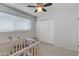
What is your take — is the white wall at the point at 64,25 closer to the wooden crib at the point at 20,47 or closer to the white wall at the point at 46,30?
the white wall at the point at 46,30

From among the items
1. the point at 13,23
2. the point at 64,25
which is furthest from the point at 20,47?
the point at 64,25

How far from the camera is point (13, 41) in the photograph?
1.04 meters

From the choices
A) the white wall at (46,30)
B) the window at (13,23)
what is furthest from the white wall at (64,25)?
the window at (13,23)

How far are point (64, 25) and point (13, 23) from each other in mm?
587

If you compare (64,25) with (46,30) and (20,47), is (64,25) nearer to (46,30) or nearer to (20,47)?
(46,30)

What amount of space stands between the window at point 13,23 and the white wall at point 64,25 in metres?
0.17

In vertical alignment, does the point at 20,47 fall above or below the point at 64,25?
below

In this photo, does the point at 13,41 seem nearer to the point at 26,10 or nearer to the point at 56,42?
the point at 26,10

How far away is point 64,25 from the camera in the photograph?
3.64 feet

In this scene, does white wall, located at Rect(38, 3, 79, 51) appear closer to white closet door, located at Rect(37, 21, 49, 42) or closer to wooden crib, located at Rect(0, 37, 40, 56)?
white closet door, located at Rect(37, 21, 49, 42)

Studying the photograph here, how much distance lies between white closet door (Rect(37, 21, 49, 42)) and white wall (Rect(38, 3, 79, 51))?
6cm

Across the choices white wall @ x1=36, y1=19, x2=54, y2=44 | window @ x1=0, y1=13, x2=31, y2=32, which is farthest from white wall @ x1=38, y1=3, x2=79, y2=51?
window @ x1=0, y1=13, x2=31, y2=32

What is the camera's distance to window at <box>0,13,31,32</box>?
989 millimetres

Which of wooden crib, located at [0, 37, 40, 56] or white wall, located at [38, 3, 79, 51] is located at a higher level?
white wall, located at [38, 3, 79, 51]
